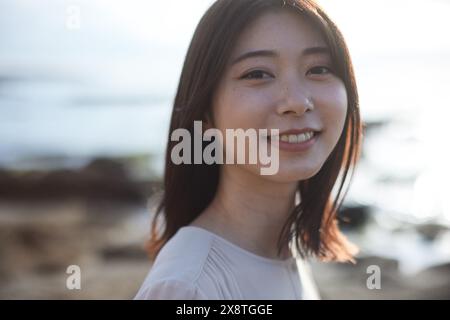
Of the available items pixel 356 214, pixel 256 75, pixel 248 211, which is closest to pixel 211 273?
pixel 248 211

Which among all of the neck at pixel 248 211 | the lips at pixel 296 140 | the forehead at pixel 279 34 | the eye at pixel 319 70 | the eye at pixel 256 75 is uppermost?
the forehead at pixel 279 34

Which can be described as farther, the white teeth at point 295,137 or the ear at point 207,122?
the ear at point 207,122

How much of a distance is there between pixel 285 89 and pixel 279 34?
0.45 ft

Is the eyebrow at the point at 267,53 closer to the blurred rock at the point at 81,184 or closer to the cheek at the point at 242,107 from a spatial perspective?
the cheek at the point at 242,107

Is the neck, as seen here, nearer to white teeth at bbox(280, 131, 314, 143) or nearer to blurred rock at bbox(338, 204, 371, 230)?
white teeth at bbox(280, 131, 314, 143)

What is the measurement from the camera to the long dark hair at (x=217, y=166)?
1671mm

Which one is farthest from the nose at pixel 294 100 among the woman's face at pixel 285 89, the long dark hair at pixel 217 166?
the long dark hair at pixel 217 166

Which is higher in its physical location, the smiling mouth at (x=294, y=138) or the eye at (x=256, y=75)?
the eye at (x=256, y=75)

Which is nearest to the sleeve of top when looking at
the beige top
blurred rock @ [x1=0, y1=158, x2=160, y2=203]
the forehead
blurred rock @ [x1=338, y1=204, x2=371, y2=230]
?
the beige top

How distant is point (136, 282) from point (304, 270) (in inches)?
180

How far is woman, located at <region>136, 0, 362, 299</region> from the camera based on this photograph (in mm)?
1629

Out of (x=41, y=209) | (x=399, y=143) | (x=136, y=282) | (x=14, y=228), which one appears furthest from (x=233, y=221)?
(x=399, y=143)

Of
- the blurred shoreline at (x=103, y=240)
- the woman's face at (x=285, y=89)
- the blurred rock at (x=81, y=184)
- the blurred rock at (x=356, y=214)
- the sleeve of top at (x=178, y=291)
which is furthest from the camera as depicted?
the blurred rock at (x=81, y=184)

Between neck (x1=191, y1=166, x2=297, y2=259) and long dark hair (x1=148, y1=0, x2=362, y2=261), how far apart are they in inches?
2.0
